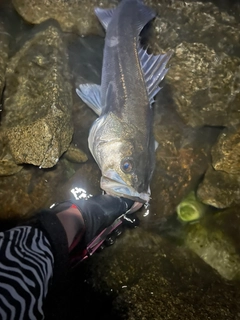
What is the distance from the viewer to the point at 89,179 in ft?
13.5

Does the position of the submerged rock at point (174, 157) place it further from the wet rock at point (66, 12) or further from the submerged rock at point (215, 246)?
the wet rock at point (66, 12)

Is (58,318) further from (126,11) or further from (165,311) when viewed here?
(126,11)

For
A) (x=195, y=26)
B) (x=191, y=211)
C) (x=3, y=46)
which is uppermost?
(x=3, y=46)

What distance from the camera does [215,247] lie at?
4262 mm

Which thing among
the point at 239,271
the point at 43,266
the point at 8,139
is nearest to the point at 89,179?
the point at 8,139

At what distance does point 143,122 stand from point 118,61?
0.82 m

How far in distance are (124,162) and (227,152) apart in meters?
1.78

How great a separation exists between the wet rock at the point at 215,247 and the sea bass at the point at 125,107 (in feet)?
5.07

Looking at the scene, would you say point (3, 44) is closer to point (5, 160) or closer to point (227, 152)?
point (5, 160)

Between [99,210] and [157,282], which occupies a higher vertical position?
[99,210]

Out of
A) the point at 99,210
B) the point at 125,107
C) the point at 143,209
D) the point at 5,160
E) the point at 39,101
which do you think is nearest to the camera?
the point at 99,210

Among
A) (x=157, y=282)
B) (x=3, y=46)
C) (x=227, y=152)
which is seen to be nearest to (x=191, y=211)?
(x=227, y=152)

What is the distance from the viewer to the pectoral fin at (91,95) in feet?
12.0

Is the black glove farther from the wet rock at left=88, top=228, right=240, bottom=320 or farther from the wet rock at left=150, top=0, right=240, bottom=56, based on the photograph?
the wet rock at left=150, top=0, right=240, bottom=56
